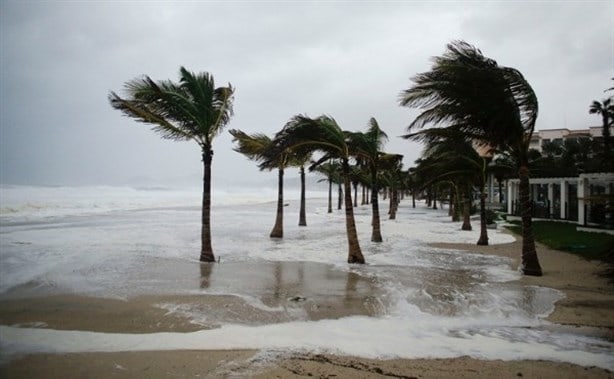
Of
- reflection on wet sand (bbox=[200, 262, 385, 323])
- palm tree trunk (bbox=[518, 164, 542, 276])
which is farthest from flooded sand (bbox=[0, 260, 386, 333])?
palm tree trunk (bbox=[518, 164, 542, 276])

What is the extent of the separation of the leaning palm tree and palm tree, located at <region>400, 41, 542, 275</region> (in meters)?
5.53

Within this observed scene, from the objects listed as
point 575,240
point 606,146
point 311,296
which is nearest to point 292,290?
point 311,296

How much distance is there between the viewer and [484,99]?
29.3 feet

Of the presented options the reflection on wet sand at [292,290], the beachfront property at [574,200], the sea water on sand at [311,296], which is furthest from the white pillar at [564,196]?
the reflection on wet sand at [292,290]

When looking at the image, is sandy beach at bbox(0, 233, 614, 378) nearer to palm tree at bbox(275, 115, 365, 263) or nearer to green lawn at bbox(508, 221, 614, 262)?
palm tree at bbox(275, 115, 365, 263)

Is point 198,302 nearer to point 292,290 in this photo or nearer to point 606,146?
point 292,290

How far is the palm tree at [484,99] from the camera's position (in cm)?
883

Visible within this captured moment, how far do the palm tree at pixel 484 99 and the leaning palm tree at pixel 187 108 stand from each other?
18.2ft

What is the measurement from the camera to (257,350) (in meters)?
4.85

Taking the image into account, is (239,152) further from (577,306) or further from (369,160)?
(577,306)

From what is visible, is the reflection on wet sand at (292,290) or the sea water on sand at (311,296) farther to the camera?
the reflection on wet sand at (292,290)

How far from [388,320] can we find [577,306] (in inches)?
146

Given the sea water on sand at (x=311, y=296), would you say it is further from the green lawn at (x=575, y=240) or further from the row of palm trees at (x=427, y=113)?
the green lawn at (x=575, y=240)

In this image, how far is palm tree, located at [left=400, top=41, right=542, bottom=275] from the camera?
8.83m
